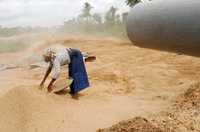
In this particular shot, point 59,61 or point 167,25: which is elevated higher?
point 167,25

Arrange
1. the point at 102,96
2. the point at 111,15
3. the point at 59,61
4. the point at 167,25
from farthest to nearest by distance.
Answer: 1. the point at 111,15
2. the point at 102,96
3. the point at 59,61
4. the point at 167,25

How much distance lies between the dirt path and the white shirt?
0.43 meters

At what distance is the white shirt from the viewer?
890 centimetres

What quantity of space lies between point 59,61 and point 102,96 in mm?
1568

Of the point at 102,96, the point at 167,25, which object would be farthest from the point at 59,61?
the point at 167,25

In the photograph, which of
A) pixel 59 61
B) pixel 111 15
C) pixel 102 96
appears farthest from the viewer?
pixel 111 15

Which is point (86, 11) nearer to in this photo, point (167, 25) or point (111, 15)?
point (111, 15)

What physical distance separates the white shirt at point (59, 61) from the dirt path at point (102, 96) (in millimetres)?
432

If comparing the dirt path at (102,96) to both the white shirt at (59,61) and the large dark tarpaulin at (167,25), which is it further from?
the large dark tarpaulin at (167,25)

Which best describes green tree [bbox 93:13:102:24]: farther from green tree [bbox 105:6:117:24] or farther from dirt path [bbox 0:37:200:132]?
dirt path [bbox 0:37:200:132]

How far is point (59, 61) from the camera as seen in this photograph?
9.02m

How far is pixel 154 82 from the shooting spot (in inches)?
508

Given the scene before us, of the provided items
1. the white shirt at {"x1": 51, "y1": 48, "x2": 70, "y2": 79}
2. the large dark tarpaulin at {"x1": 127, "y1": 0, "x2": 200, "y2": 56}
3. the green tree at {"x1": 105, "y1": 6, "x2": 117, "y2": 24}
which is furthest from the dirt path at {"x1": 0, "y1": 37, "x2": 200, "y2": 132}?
the green tree at {"x1": 105, "y1": 6, "x2": 117, "y2": 24}

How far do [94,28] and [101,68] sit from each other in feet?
75.8
